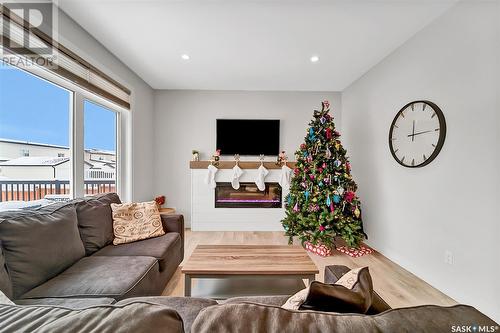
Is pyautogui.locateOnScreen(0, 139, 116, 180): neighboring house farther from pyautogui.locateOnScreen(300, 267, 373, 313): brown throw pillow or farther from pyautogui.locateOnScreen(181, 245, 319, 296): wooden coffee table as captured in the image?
pyautogui.locateOnScreen(300, 267, 373, 313): brown throw pillow

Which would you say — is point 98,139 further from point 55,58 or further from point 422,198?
point 422,198

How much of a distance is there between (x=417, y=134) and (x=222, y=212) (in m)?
3.05

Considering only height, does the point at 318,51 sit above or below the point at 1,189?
above

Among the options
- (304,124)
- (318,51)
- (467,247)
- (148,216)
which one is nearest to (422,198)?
(467,247)

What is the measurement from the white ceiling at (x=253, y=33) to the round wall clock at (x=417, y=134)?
84 cm

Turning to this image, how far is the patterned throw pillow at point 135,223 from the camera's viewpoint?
2.15 meters

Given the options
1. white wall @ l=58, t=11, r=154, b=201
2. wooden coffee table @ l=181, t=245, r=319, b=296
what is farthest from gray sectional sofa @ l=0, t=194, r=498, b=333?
white wall @ l=58, t=11, r=154, b=201

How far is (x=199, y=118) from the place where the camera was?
4.18 m

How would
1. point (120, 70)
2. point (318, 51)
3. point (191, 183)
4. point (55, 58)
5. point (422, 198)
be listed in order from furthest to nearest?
point (191, 183)
point (120, 70)
point (318, 51)
point (422, 198)
point (55, 58)

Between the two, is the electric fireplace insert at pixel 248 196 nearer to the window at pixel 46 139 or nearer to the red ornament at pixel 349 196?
the red ornament at pixel 349 196

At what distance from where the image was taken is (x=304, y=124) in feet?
13.8

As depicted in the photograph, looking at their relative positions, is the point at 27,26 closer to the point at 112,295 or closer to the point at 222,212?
the point at 112,295

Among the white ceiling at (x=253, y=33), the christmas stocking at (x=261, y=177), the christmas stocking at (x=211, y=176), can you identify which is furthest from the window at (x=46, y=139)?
the christmas stocking at (x=261, y=177)

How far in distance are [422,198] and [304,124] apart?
7.67ft
